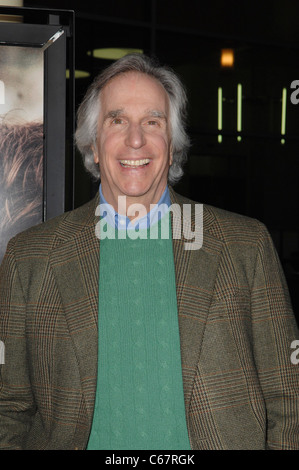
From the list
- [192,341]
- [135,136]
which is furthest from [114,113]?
[192,341]

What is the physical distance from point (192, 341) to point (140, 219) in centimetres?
43

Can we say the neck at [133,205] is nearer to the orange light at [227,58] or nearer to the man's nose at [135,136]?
the man's nose at [135,136]

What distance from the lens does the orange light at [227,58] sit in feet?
24.4

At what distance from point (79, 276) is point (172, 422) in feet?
1.62

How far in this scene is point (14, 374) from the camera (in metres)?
1.96

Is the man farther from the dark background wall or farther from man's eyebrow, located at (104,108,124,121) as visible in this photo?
the dark background wall

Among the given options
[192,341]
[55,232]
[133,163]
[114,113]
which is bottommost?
[192,341]

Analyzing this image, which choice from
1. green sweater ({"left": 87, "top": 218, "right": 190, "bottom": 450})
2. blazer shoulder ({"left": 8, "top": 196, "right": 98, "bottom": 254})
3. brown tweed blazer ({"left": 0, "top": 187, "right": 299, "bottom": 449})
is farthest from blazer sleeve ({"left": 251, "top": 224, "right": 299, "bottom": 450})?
blazer shoulder ({"left": 8, "top": 196, "right": 98, "bottom": 254})

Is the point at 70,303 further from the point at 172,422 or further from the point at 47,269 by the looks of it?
the point at 172,422

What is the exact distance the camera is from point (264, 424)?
6.19 feet

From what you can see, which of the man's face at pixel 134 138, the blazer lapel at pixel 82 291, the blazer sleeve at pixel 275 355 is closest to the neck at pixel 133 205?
the man's face at pixel 134 138

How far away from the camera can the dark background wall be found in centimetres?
682

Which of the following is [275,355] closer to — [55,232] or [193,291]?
[193,291]
